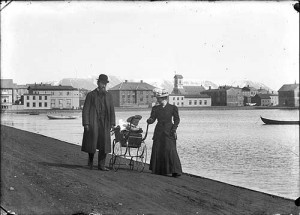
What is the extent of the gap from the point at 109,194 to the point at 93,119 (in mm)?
1029

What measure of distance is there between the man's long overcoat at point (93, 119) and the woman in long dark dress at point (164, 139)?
82cm

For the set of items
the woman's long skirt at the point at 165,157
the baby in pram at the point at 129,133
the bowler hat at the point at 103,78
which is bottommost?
the woman's long skirt at the point at 165,157

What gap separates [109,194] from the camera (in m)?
5.18

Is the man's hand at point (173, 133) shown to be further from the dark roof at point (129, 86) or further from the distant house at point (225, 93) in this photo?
the distant house at point (225, 93)

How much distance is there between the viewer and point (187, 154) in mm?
15641

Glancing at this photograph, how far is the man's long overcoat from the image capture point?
5672mm

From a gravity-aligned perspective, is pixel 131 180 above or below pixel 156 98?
below

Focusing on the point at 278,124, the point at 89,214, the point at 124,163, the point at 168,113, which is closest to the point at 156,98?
the point at 168,113

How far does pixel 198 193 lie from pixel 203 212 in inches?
43.1

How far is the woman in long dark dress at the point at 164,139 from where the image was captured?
644cm

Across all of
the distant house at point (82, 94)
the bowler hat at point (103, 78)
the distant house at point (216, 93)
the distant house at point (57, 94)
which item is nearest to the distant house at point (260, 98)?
the distant house at point (216, 93)

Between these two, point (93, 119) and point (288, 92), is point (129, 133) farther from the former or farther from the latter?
point (288, 92)

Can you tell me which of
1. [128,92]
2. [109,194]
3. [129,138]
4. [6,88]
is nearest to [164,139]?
[129,138]

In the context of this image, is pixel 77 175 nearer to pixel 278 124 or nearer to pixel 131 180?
pixel 131 180
